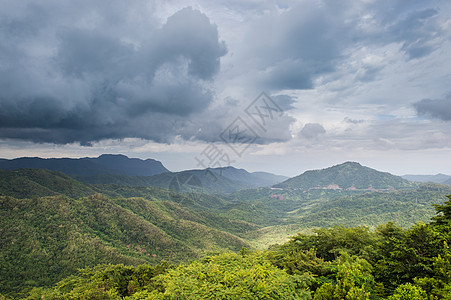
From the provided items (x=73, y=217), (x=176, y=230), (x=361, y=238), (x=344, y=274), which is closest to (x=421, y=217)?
(x=176, y=230)

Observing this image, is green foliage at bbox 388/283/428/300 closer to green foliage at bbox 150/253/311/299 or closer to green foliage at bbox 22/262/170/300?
green foliage at bbox 150/253/311/299

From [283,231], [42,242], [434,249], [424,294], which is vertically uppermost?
[434,249]

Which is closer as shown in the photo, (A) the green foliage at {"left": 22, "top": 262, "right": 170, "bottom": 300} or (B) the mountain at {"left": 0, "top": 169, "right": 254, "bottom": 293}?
(A) the green foliage at {"left": 22, "top": 262, "right": 170, "bottom": 300}

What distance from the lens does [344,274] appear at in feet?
35.7

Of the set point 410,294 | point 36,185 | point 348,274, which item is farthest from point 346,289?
point 36,185

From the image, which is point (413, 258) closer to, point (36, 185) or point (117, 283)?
point (117, 283)

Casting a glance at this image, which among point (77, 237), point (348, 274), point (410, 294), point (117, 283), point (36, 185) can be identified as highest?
point (348, 274)

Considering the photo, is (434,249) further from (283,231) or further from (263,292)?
(283,231)

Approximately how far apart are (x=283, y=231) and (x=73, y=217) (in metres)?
141

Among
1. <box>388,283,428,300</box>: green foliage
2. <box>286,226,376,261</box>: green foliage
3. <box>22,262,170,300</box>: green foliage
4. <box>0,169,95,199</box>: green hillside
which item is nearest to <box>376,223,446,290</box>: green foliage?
<box>286,226,376,261</box>: green foliage

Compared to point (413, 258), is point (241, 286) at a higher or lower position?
lower

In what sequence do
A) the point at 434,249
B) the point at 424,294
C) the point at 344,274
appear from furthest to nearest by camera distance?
the point at 434,249
the point at 344,274
the point at 424,294

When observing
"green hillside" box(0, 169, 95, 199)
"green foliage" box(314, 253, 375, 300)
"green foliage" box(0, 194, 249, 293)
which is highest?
"green foliage" box(314, 253, 375, 300)

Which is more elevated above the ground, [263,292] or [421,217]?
[263,292]
